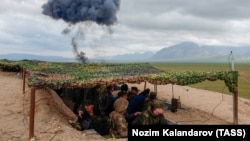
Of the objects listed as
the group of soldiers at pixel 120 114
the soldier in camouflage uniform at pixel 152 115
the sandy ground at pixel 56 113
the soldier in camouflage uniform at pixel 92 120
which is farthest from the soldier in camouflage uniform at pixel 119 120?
the soldier in camouflage uniform at pixel 152 115

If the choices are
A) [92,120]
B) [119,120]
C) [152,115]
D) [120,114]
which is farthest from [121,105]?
[152,115]

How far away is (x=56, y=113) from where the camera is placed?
658 inches

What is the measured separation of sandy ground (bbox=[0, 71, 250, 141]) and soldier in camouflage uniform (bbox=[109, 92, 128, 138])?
0.60 meters

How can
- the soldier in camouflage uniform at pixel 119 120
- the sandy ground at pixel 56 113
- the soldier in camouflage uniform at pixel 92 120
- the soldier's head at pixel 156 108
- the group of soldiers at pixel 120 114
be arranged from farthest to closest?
the soldier in camouflage uniform at pixel 92 120 < the sandy ground at pixel 56 113 < the soldier in camouflage uniform at pixel 119 120 < the group of soldiers at pixel 120 114 < the soldier's head at pixel 156 108

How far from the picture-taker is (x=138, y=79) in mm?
15391

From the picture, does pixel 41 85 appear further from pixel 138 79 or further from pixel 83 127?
pixel 138 79

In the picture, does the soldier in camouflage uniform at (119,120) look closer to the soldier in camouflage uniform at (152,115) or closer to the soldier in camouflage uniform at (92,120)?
the soldier in camouflage uniform at (92,120)

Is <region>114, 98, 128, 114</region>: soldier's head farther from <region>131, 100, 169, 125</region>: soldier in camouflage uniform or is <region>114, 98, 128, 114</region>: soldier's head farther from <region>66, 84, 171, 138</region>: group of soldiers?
<region>131, 100, 169, 125</region>: soldier in camouflage uniform

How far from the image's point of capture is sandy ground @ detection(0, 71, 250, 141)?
14422 millimetres

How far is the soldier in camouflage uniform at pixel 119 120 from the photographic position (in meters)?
14.0

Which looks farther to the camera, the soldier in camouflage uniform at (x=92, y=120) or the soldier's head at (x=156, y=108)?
the soldier in camouflage uniform at (x=92, y=120)

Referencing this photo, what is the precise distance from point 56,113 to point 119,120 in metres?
3.88

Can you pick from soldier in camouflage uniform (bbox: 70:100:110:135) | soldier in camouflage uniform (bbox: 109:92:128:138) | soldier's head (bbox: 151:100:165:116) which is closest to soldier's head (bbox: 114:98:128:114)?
soldier in camouflage uniform (bbox: 109:92:128:138)

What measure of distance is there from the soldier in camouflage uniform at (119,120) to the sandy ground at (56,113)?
23.4 inches
